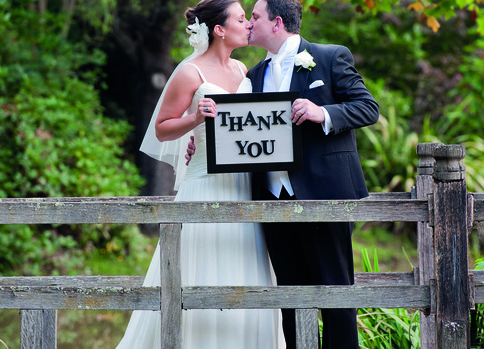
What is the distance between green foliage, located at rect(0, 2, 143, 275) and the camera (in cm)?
671

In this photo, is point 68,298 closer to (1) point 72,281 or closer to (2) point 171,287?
(2) point 171,287

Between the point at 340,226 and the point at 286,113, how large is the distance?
0.60m

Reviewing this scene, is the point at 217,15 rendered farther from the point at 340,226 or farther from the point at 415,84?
the point at 415,84

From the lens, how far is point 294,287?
8.86 ft

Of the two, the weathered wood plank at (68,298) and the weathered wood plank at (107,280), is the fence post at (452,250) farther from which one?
the weathered wood plank at (68,298)

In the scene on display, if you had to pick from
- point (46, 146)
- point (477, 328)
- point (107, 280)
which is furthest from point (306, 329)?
point (46, 146)

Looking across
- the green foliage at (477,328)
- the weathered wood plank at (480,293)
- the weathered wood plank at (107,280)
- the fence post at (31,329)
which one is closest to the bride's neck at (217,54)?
the weathered wood plank at (107,280)

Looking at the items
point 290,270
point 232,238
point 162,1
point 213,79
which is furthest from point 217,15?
point 162,1

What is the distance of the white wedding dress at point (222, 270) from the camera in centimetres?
326

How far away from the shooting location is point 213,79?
339cm

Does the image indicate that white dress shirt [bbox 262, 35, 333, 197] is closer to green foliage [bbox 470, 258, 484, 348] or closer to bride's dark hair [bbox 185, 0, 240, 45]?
bride's dark hair [bbox 185, 0, 240, 45]

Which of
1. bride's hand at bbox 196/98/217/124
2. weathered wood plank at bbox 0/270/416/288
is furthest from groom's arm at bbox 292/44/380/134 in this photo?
weathered wood plank at bbox 0/270/416/288

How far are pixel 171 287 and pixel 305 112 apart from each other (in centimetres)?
97

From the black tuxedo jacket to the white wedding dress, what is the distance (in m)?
0.41
